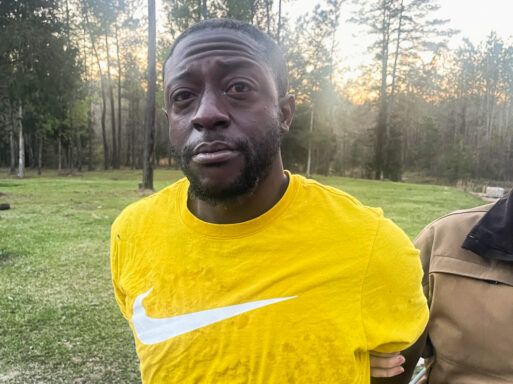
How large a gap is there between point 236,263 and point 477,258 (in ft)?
3.28

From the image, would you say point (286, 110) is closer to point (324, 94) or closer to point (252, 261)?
point (252, 261)

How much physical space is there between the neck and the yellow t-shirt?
0.11ft

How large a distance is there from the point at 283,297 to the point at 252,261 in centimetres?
14

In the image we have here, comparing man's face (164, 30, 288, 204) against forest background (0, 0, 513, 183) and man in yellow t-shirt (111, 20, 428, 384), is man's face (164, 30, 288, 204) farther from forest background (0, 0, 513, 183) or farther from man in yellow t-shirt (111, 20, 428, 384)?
forest background (0, 0, 513, 183)

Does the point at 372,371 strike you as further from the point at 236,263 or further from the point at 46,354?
the point at 46,354

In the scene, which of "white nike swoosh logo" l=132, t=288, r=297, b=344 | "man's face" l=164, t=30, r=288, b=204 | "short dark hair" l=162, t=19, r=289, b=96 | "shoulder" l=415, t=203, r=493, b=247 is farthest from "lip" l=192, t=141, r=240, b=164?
"shoulder" l=415, t=203, r=493, b=247

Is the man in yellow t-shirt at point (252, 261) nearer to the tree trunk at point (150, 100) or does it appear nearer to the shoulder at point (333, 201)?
the shoulder at point (333, 201)

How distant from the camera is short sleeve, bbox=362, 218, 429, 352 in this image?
1.19 m

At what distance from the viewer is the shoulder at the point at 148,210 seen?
4.90 feet

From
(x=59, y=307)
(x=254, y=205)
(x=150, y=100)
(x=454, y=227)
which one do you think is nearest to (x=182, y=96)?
(x=254, y=205)

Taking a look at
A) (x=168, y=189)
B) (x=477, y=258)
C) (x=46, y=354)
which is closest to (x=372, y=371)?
(x=477, y=258)

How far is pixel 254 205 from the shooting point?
4.28ft

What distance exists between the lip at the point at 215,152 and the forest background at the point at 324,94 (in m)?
14.7

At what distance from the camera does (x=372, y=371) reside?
1.27 m
